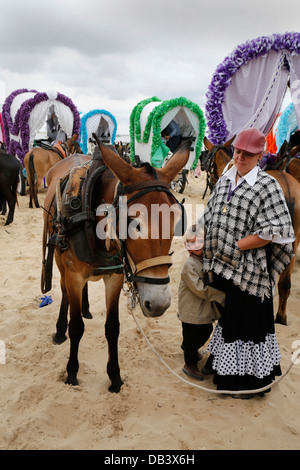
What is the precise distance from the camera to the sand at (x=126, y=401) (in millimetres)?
2023

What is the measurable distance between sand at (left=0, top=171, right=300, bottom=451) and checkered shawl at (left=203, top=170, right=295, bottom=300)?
96 cm

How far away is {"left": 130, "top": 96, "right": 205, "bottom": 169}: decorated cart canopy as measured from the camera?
10094 mm

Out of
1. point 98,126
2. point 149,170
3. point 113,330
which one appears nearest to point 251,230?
point 149,170

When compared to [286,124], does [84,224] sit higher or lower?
lower

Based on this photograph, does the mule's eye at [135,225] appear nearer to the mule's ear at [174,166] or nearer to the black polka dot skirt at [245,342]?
the mule's ear at [174,166]

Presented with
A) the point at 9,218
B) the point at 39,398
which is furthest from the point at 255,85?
the point at 9,218

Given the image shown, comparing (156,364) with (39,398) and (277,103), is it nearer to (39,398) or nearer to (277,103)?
(39,398)

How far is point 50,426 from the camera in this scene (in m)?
2.13

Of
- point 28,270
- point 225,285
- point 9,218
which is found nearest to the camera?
point 225,285

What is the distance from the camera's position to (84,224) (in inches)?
85.7

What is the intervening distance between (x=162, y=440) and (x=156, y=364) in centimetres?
87

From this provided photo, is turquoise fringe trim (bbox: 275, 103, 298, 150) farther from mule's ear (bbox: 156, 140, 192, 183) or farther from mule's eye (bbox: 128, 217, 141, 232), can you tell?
mule's eye (bbox: 128, 217, 141, 232)

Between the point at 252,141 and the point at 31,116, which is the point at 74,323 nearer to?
the point at 252,141

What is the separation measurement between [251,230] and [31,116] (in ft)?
34.3
